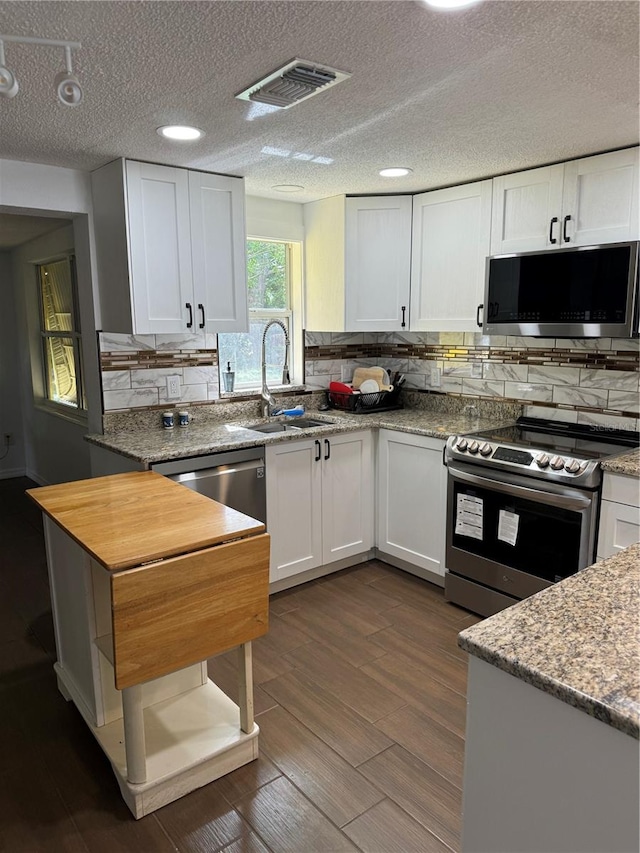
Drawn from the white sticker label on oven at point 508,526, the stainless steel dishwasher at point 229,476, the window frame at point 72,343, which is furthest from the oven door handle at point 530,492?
the window frame at point 72,343

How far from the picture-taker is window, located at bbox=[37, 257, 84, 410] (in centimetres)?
438

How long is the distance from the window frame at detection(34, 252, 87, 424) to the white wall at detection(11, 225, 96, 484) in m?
0.04

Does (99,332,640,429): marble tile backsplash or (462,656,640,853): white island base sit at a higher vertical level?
(99,332,640,429): marble tile backsplash

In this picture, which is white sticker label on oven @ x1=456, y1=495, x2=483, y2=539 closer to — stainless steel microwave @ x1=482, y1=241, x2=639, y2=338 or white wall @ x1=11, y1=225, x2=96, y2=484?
stainless steel microwave @ x1=482, y1=241, x2=639, y2=338

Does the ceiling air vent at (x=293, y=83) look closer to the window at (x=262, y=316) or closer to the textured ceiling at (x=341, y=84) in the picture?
the textured ceiling at (x=341, y=84)

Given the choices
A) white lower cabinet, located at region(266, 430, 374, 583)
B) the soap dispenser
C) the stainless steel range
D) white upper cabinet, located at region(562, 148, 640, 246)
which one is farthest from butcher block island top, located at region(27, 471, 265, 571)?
white upper cabinet, located at region(562, 148, 640, 246)

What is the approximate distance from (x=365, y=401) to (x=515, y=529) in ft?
4.69

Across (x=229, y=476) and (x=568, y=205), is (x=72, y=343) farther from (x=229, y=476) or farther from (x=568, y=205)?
(x=568, y=205)

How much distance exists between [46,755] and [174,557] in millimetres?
1026

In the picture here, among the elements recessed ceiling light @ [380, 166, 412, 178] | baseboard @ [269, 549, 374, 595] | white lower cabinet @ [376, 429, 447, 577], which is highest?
recessed ceiling light @ [380, 166, 412, 178]

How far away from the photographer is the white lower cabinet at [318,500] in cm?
330

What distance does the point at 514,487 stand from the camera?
287cm

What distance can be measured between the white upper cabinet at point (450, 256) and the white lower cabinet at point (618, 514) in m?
1.27

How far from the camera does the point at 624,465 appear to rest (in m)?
2.52
